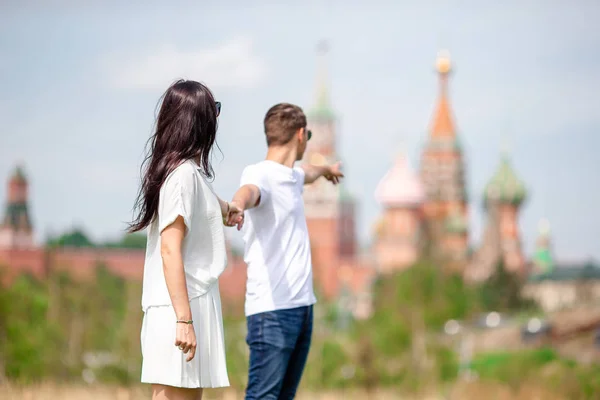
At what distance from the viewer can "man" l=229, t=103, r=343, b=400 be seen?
3.29 m

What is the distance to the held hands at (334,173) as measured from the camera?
3.95m

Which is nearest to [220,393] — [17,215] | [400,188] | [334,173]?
[334,173]

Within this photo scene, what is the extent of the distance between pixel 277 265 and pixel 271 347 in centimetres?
27

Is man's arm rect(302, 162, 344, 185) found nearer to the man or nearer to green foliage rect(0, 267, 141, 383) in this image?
the man

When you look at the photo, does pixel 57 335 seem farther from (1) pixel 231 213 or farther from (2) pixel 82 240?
(2) pixel 82 240

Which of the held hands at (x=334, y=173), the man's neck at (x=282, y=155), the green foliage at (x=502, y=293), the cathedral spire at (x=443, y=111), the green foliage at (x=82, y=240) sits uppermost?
the cathedral spire at (x=443, y=111)

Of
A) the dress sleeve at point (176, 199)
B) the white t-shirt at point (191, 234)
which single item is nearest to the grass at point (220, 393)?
the white t-shirt at point (191, 234)

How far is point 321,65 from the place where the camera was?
8394 centimetres

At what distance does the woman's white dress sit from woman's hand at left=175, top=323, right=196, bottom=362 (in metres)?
0.05

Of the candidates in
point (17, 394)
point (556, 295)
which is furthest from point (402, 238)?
point (17, 394)

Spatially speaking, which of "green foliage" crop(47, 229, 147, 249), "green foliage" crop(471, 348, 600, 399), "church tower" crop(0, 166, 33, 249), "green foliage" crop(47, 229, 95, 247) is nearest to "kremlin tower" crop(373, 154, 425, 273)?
"green foliage" crop(47, 229, 147, 249)

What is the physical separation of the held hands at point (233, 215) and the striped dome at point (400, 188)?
69.1m

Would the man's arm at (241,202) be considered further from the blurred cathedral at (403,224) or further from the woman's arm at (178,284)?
the blurred cathedral at (403,224)

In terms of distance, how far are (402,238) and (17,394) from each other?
2655 inches
